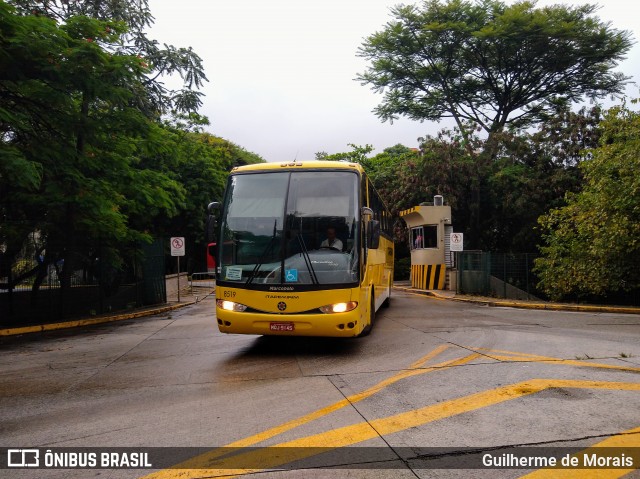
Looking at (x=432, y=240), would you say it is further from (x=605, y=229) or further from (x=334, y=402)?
(x=334, y=402)

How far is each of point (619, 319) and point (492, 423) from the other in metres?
11.2

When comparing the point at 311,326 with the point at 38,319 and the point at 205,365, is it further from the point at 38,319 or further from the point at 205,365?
the point at 38,319

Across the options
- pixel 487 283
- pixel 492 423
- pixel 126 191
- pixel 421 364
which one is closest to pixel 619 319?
pixel 487 283

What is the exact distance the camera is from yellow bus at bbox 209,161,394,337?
25.9ft

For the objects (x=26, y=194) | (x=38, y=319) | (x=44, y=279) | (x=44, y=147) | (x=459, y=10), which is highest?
(x=459, y=10)

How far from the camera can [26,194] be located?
12914 mm

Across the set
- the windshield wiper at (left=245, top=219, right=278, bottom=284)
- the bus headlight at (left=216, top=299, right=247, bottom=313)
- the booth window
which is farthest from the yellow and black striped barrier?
the bus headlight at (left=216, top=299, right=247, bottom=313)

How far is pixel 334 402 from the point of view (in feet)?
18.0

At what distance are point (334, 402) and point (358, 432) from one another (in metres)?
0.98

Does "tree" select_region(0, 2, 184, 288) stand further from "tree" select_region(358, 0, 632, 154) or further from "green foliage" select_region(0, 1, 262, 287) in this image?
"tree" select_region(358, 0, 632, 154)

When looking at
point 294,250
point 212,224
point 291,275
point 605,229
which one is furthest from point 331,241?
point 605,229

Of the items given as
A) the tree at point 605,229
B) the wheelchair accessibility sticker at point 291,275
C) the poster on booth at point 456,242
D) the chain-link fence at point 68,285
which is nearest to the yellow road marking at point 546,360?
the wheelchair accessibility sticker at point 291,275

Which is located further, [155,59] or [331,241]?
[155,59]

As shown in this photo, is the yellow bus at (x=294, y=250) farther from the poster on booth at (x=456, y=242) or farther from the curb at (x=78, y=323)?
the poster on booth at (x=456, y=242)
